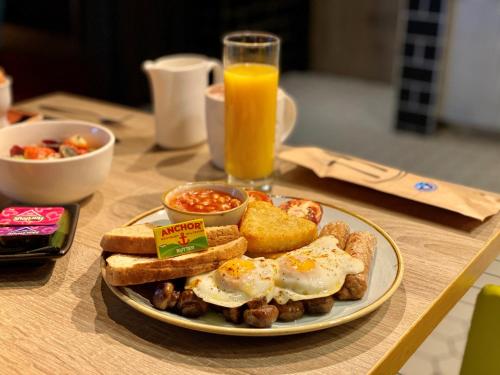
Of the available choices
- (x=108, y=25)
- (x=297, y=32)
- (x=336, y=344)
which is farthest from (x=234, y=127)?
(x=297, y=32)

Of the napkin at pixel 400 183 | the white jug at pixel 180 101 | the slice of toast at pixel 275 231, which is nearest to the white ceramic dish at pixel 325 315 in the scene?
the slice of toast at pixel 275 231

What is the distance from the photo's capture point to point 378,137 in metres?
3.82

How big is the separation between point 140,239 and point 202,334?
0.55 feet

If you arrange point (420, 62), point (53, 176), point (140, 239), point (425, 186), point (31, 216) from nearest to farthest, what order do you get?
point (140, 239) → point (31, 216) → point (53, 176) → point (425, 186) → point (420, 62)

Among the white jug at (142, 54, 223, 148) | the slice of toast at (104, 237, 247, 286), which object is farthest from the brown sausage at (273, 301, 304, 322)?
the white jug at (142, 54, 223, 148)

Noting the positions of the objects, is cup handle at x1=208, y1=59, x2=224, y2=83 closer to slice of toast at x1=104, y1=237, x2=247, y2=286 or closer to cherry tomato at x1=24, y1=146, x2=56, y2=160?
cherry tomato at x1=24, y1=146, x2=56, y2=160

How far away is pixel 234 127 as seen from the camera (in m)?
1.29

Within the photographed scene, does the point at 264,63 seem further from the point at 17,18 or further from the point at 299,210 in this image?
the point at 17,18

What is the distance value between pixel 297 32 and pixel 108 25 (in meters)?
1.76

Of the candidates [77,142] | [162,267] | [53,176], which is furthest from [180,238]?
[77,142]

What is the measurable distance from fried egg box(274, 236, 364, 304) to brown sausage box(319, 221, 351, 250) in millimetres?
88

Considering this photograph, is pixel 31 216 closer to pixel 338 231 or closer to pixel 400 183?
pixel 338 231

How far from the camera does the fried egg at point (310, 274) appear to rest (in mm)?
828

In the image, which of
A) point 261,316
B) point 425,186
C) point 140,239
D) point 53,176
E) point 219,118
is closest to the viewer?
point 261,316
